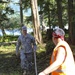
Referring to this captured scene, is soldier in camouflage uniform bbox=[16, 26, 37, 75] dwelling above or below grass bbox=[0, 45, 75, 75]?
above

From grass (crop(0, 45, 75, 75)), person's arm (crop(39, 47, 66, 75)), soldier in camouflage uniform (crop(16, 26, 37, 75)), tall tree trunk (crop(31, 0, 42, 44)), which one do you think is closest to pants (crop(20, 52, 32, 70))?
soldier in camouflage uniform (crop(16, 26, 37, 75))

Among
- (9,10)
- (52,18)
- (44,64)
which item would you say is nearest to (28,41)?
(44,64)

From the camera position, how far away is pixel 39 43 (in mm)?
23797

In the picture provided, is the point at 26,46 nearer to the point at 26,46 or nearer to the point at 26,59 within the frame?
the point at 26,46

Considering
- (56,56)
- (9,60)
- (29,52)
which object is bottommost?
(9,60)

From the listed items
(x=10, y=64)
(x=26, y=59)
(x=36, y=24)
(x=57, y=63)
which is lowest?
(x=10, y=64)

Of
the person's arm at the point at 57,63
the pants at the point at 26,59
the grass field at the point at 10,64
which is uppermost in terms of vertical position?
the person's arm at the point at 57,63

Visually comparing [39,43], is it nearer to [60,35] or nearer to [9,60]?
[9,60]

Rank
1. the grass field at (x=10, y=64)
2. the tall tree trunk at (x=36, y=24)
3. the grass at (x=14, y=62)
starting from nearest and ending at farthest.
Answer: the grass field at (x=10, y=64), the grass at (x=14, y=62), the tall tree trunk at (x=36, y=24)

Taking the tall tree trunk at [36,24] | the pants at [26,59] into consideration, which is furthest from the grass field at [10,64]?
the tall tree trunk at [36,24]

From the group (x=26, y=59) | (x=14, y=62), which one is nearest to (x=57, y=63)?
(x=26, y=59)

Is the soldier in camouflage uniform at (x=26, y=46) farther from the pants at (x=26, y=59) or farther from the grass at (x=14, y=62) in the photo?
the grass at (x=14, y=62)

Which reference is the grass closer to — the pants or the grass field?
the grass field

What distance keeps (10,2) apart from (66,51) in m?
35.8
